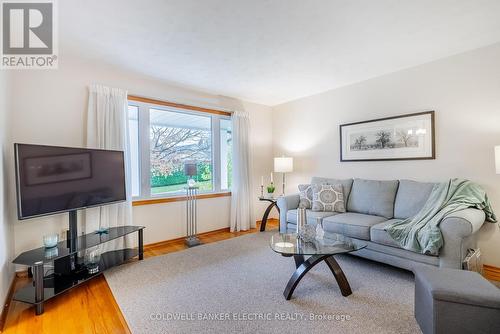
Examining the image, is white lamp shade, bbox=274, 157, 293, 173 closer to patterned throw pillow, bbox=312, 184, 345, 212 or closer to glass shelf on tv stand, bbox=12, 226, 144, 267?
patterned throw pillow, bbox=312, 184, 345, 212

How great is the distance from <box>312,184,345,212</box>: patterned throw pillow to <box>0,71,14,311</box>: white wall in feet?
10.9

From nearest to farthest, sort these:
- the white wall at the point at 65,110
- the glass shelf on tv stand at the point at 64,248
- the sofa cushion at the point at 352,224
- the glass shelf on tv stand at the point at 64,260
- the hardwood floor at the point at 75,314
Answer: the hardwood floor at the point at 75,314
the glass shelf on tv stand at the point at 64,260
the glass shelf on tv stand at the point at 64,248
the white wall at the point at 65,110
the sofa cushion at the point at 352,224

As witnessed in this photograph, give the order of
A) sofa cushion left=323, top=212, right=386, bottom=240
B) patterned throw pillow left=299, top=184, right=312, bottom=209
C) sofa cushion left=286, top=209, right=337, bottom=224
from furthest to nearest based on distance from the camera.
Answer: patterned throw pillow left=299, top=184, right=312, bottom=209, sofa cushion left=286, top=209, right=337, bottom=224, sofa cushion left=323, top=212, right=386, bottom=240

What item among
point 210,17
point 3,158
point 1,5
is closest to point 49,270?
point 3,158

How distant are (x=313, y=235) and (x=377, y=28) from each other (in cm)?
205

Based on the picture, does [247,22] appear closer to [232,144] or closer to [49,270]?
[232,144]

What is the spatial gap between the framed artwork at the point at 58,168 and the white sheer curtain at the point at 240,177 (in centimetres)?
229

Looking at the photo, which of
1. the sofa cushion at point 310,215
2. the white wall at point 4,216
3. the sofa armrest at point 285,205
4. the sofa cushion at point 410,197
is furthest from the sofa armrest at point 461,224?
the white wall at point 4,216

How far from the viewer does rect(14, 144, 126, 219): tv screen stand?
6.63ft

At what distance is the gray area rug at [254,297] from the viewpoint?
1.71 m

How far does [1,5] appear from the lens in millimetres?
1812

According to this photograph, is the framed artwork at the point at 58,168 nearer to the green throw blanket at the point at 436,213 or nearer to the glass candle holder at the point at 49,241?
the glass candle holder at the point at 49,241

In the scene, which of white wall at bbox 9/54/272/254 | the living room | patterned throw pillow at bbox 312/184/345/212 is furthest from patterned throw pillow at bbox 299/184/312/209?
white wall at bbox 9/54/272/254

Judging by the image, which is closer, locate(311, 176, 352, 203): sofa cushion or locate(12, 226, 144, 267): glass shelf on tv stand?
locate(12, 226, 144, 267): glass shelf on tv stand
